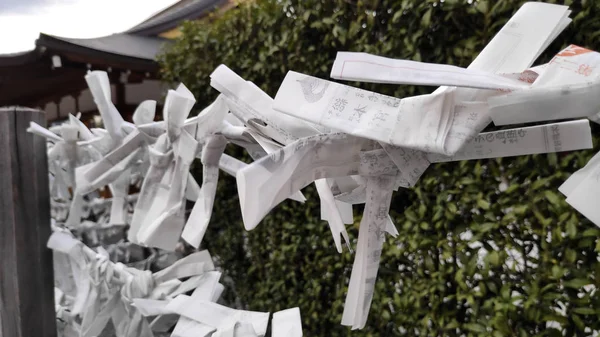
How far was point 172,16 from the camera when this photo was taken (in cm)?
570

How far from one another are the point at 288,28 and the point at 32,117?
95 centimetres

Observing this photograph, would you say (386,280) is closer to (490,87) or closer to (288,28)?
(288,28)

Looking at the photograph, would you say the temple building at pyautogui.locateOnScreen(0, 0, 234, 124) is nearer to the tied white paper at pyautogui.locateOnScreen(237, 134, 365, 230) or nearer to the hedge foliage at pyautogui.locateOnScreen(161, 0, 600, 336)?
the hedge foliage at pyautogui.locateOnScreen(161, 0, 600, 336)

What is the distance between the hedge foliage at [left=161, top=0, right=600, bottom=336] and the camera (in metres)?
0.97

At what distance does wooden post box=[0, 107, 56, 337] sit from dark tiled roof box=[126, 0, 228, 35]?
16.4 ft

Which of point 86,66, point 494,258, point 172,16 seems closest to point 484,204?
point 494,258

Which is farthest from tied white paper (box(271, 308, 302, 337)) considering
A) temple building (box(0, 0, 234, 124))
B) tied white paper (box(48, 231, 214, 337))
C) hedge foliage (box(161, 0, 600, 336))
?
temple building (box(0, 0, 234, 124))

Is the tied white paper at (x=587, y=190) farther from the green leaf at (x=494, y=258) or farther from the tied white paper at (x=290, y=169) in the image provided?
the green leaf at (x=494, y=258)

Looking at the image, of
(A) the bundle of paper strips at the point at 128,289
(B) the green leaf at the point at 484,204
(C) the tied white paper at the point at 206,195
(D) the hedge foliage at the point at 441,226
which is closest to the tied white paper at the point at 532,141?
(C) the tied white paper at the point at 206,195

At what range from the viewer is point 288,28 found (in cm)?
155

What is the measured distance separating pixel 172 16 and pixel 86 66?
1582 millimetres

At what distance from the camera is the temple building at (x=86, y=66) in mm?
4105

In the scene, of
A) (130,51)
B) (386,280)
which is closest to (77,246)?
(386,280)

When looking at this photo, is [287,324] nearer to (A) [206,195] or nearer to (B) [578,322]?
(A) [206,195]
